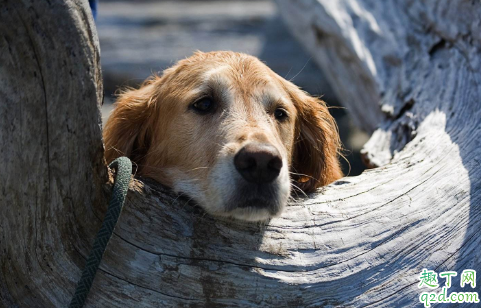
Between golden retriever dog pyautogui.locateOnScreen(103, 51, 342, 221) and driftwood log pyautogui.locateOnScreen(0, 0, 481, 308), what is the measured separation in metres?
0.20

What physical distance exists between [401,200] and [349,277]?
1.91ft

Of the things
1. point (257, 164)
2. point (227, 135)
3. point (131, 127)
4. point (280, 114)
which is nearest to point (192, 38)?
point (131, 127)

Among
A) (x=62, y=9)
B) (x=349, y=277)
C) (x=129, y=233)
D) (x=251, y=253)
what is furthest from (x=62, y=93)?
(x=349, y=277)

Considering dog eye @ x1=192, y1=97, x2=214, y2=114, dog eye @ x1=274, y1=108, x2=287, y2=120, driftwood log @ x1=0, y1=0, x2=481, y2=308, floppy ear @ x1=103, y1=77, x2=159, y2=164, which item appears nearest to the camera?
driftwood log @ x1=0, y1=0, x2=481, y2=308

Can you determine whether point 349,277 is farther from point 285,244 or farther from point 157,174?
point 157,174

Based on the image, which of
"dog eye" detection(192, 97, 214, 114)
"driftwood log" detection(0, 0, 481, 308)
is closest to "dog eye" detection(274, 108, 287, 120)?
"dog eye" detection(192, 97, 214, 114)

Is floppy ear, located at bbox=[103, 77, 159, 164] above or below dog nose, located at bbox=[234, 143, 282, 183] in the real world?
above

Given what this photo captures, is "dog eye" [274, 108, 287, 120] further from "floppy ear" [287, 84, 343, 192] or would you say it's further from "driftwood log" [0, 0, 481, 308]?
"driftwood log" [0, 0, 481, 308]

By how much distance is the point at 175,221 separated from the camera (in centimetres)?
254

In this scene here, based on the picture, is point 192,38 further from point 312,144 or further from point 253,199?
point 253,199

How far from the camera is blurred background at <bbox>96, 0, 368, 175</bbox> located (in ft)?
30.6

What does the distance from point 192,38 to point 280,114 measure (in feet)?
21.4

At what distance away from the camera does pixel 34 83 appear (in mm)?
2082

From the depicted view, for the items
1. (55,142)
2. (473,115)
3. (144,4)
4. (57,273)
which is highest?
(144,4)
